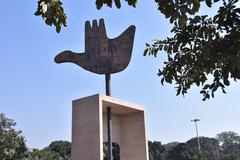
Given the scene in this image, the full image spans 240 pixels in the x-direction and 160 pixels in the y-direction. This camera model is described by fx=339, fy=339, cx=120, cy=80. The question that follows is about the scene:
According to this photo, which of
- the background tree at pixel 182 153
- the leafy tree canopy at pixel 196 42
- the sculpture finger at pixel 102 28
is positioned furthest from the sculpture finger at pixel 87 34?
the background tree at pixel 182 153

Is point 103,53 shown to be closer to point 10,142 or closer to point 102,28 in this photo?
point 102,28

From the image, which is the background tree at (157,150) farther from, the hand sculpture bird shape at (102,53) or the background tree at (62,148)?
the hand sculpture bird shape at (102,53)

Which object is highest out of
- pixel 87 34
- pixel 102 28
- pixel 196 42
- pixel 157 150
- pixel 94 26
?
pixel 94 26

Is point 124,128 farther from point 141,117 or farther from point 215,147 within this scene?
point 215,147

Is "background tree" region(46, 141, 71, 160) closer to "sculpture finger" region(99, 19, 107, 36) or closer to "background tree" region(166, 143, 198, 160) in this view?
"background tree" region(166, 143, 198, 160)

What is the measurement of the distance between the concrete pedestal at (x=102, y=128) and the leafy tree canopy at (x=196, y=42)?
758 centimetres

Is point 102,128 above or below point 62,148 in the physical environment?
below

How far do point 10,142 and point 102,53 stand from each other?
9.76 m

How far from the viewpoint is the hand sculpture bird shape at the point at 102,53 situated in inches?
421

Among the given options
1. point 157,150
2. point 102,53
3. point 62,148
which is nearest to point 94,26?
point 102,53

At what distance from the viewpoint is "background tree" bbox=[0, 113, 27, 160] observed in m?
17.6

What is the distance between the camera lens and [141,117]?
470 inches

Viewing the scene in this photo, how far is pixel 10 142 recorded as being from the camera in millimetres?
17938

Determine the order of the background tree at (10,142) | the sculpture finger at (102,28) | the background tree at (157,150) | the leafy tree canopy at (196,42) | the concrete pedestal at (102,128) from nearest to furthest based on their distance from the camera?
the leafy tree canopy at (196,42) → the concrete pedestal at (102,128) → the sculpture finger at (102,28) → the background tree at (10,142) → the background tree at (157,150)
